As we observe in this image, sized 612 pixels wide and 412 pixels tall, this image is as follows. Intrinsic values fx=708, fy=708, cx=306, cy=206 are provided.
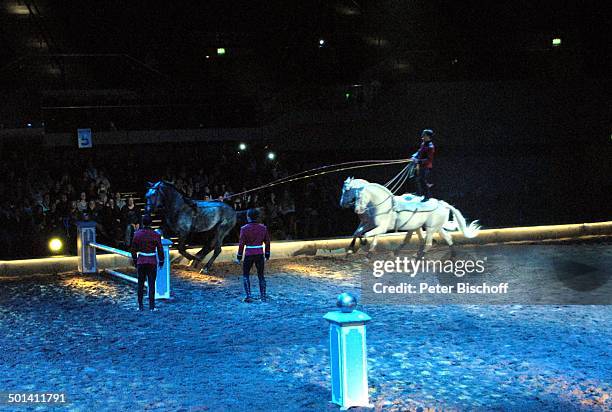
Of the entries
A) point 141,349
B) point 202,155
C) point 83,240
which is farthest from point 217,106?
point 141,349

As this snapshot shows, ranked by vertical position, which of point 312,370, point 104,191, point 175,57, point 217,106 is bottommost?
point 312,370

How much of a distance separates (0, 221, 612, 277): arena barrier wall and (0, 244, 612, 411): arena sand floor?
2.28 m

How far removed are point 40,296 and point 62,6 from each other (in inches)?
580

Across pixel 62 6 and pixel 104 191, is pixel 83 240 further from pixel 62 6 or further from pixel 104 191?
pixel 62 6

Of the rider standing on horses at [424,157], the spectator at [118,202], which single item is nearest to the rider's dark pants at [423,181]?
the rider standing on horses at [424,157]

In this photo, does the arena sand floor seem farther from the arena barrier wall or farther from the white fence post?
the arena barrier wall

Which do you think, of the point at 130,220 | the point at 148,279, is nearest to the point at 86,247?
the point at 130,220

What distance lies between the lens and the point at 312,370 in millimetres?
8398

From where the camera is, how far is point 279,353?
30.2ft

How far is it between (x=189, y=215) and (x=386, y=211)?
4526 millimetres

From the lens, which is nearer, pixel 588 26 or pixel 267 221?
pixel 267 221

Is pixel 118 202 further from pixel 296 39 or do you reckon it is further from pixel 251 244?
pixel 296 39

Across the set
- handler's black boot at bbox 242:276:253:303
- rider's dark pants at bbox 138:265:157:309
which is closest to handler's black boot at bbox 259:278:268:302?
handler's black boot at bbox 242:276:253:303

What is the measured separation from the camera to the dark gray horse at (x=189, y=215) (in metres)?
15.6
